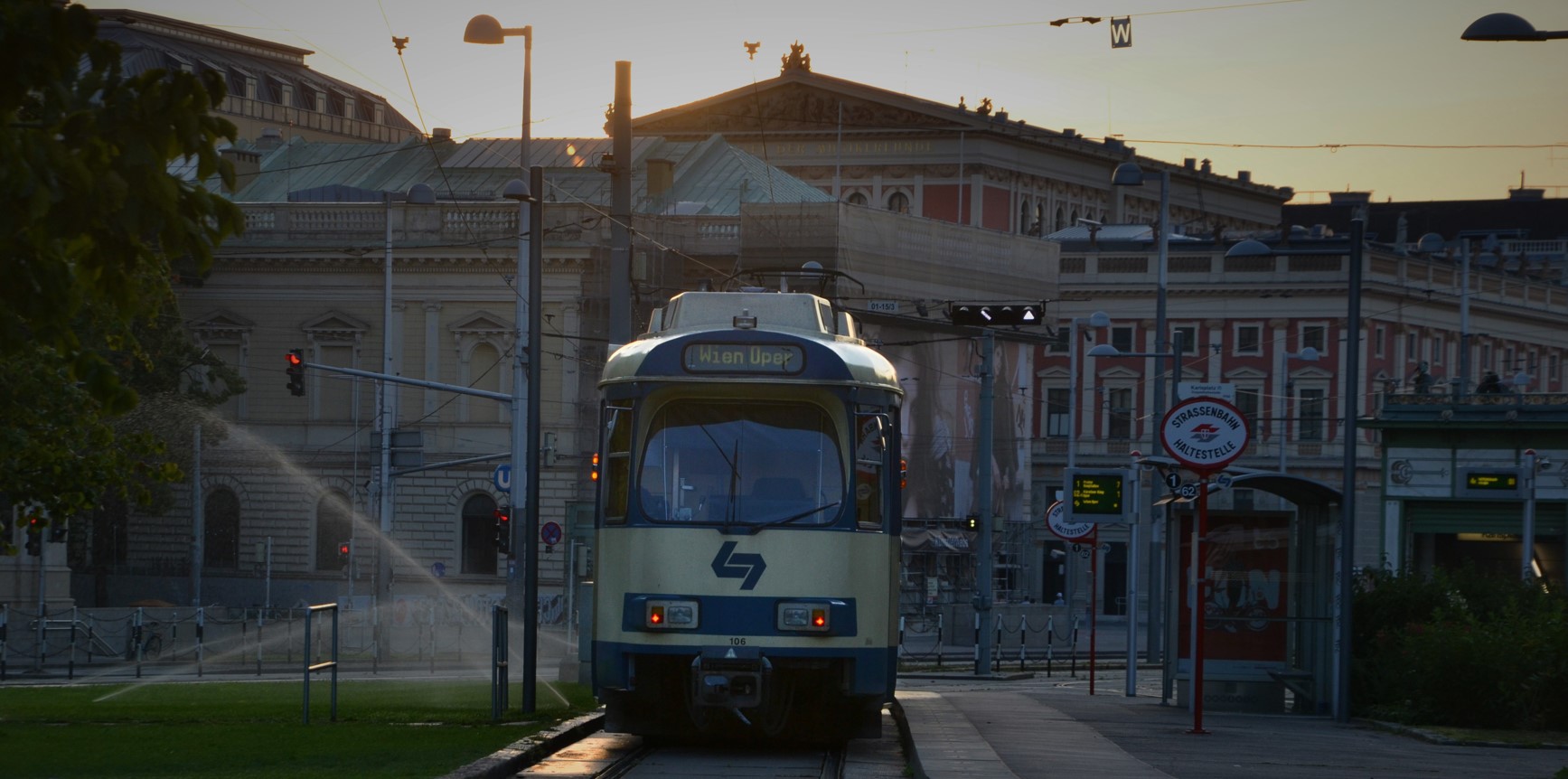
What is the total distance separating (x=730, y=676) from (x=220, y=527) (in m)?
58.3

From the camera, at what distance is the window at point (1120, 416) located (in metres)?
94.9

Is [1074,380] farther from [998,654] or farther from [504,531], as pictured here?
[504,531]

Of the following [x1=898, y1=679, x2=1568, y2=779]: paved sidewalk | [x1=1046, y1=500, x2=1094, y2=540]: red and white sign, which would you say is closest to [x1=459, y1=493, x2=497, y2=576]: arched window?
[x1=1046, y1=500, x2=1094, y2=540]: red and white sign

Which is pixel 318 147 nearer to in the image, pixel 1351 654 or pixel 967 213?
pixel 967 213

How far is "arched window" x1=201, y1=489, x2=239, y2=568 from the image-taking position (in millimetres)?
72062

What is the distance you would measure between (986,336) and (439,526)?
95.7ft

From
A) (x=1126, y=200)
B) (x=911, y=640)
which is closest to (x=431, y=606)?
(x=911, y=640)

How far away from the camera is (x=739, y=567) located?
56.0 ft

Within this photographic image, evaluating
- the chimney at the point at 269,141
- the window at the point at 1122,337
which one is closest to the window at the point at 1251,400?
the window at the point at 1122,337

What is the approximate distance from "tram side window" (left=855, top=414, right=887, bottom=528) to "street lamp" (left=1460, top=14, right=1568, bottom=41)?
595cm

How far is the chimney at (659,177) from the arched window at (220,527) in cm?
1715

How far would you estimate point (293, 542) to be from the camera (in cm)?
7112

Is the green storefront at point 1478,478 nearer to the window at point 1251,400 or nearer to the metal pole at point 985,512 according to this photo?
the metal pole at point 985,512

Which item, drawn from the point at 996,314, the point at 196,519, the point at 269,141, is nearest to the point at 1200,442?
the point at 996,314
